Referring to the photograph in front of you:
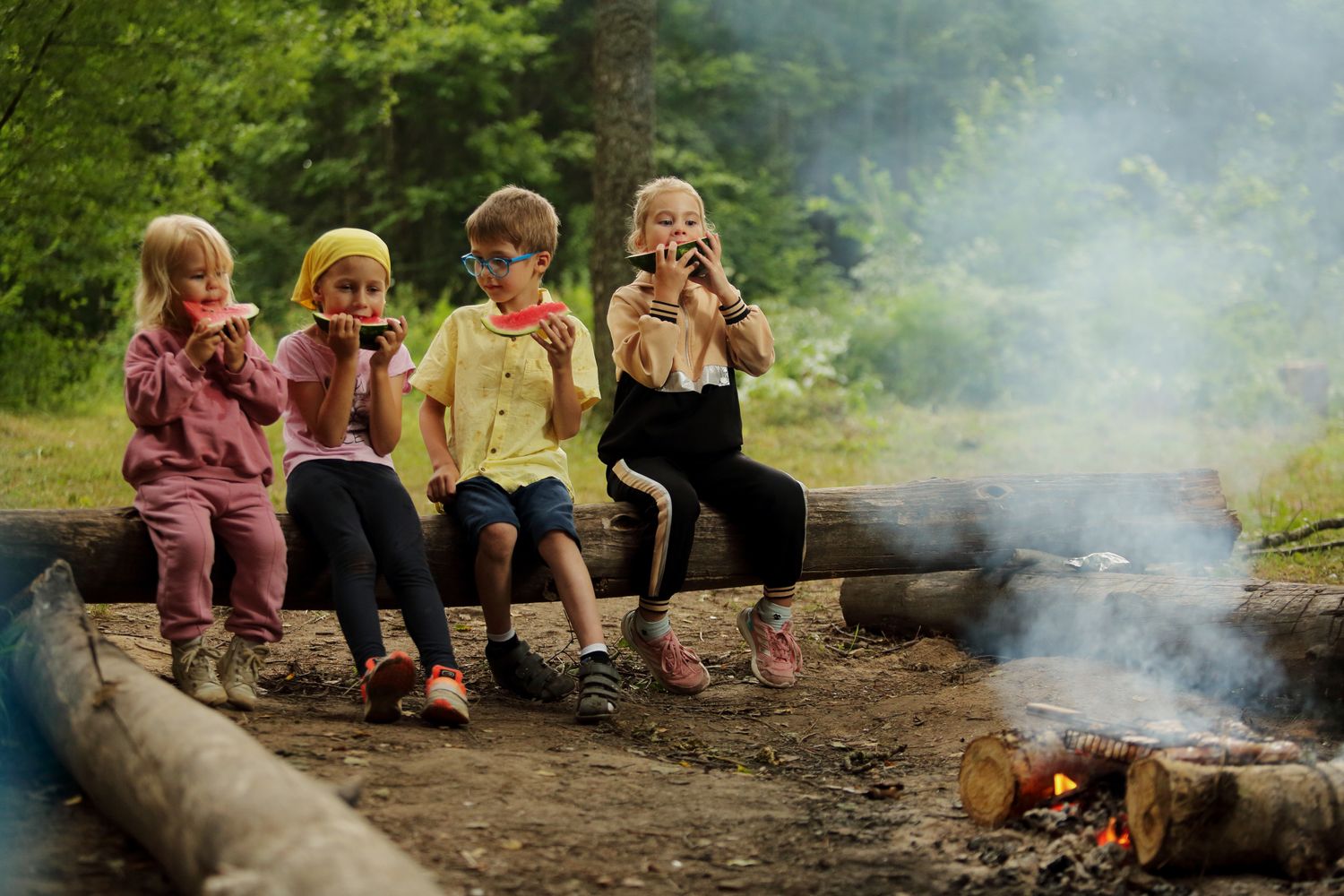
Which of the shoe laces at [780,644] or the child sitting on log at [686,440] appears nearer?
the child sitting on log at [686,440]

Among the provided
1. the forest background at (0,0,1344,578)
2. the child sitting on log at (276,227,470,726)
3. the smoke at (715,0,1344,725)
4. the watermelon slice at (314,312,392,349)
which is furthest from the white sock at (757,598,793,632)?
the smoke at (715,0,1344,725)

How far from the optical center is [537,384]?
467 centimetres

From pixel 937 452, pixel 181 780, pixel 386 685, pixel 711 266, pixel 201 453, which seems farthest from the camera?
pixel 937 452

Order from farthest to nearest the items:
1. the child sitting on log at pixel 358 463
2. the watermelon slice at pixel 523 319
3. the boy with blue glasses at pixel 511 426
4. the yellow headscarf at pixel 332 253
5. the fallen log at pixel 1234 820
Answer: the watermelon slice at pixel 523 319, the boy with blue glasses at pixel 511 426, the yellow headscarf at pixel 332 253, the child sitting on log at pixel 358 463, the fallen log at pixel 1234 820

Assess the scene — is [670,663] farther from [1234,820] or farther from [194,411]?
[1234,820]

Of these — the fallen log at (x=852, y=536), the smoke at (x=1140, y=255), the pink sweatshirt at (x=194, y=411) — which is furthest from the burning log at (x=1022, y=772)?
the smoke at (x=1140, y=255)

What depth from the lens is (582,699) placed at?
13.8 ft

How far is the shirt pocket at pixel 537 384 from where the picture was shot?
15.3 ft

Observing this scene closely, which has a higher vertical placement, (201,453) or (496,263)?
(496,263)

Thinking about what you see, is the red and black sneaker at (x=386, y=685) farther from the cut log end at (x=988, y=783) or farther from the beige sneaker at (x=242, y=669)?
the cut log end at (x=988, y=783)

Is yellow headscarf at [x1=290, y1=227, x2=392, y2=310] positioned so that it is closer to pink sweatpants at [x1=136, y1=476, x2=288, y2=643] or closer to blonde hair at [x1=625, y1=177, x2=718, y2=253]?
pink sweatpants at [x1=136, y1=476, x2=288, y2=643]

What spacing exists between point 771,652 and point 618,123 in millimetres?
6085

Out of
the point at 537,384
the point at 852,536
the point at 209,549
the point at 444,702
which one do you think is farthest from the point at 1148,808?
the point at 209,549

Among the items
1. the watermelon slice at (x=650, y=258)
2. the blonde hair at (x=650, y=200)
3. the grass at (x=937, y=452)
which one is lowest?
the grass at (x=937, y=452)
